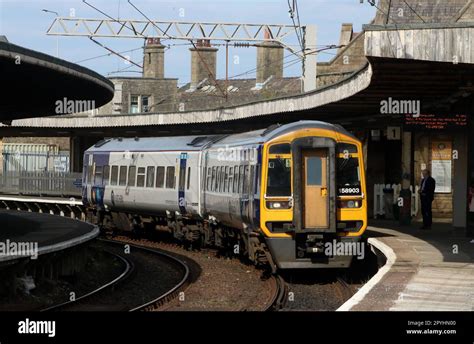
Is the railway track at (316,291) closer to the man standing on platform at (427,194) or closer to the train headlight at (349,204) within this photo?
the train headlight at (349,204)

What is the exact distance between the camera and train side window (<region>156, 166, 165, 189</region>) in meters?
25.8

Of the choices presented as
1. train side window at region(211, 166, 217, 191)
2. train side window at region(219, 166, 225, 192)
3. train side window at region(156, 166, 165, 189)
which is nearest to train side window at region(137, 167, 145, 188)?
train side window at region(156, 166, 165, 189)

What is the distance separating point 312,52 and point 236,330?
25435 mm

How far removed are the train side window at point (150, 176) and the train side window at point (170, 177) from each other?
3.12 ft

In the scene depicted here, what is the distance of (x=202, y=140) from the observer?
79.1 feet

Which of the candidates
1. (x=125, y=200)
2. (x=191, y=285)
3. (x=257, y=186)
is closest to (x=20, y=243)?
(x=191, y=285)

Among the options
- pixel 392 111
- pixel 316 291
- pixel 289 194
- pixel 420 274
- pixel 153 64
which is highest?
pixel 153 64

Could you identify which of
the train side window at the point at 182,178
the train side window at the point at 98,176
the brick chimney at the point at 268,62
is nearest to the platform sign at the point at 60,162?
the brick chimney at the point at 268,62

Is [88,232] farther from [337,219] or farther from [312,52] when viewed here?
[312,52]

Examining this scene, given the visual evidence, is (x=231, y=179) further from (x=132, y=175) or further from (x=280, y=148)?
(x=132, y=175)

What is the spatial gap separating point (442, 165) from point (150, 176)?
8.19 m

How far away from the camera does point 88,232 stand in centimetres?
2119

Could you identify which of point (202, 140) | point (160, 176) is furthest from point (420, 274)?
point (160, 176)

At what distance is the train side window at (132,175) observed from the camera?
2775 centimetres
